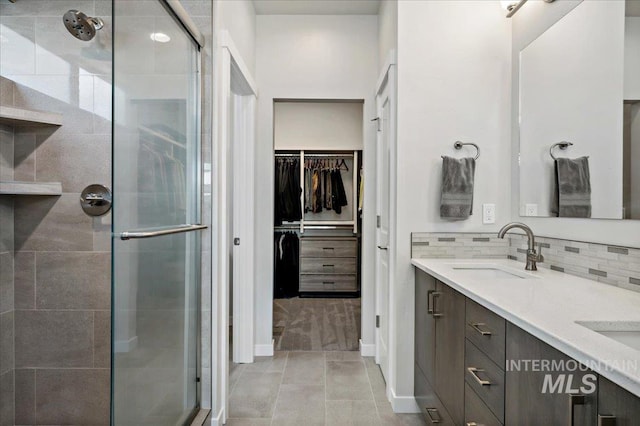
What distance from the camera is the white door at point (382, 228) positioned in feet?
8.48

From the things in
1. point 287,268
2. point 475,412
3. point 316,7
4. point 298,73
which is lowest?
point 287,268

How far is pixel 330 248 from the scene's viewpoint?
513 centimetres

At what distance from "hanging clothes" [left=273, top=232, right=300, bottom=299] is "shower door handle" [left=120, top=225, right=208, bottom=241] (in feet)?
11.0

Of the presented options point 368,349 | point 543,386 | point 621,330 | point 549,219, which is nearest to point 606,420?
point 543,386

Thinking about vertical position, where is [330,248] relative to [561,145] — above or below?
below

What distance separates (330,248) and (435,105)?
3211 millimetres

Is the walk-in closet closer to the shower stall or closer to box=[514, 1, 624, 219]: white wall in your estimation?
box=[514, 1, 624, 219]: white wall

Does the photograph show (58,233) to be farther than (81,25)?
Yes

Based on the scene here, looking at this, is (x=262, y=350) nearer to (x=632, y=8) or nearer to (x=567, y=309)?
(x=567, y=309)

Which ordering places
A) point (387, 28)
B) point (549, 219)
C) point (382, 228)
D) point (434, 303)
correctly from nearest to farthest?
point (434, 303) < point (549, 219) < point (387, 28) < point (382, 228)

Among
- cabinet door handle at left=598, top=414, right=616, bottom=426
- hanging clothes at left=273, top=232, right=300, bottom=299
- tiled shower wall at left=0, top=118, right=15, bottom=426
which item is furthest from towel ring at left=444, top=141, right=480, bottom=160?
hanging clothes at left=273, top=232, right=300, bottom=299

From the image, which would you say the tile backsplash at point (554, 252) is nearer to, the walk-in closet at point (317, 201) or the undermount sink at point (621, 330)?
the undermount sink at point (621, 330)

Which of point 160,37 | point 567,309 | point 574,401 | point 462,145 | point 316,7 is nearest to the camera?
point 574,401

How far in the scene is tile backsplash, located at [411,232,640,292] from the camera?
1.42 m
